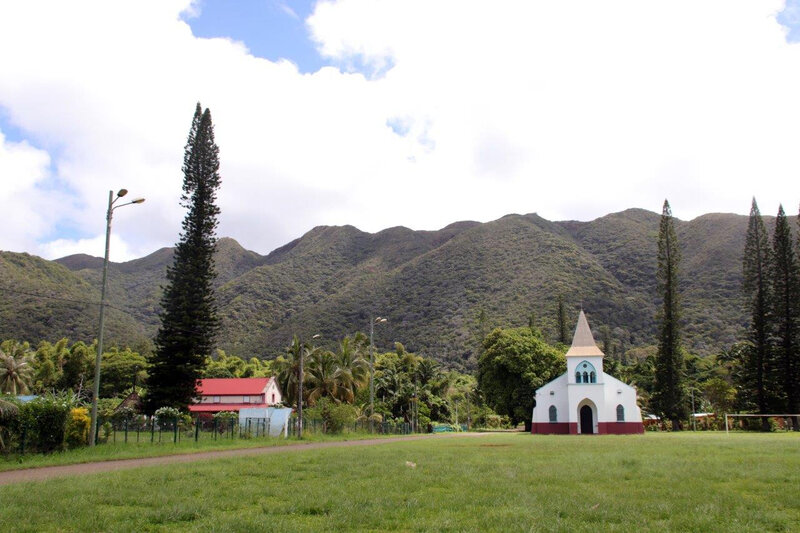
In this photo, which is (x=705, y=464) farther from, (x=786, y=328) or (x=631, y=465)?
(x=786, y=328)

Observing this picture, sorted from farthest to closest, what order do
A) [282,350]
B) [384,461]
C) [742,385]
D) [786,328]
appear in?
[282,350] < [742,385] < [786,328] < [384,461]

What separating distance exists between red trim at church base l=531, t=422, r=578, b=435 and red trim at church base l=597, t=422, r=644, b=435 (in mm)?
2107

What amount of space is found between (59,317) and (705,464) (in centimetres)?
8889

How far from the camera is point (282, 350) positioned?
96.8 metres

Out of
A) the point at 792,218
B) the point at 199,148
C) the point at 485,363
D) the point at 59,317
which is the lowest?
→ the point at 485,363

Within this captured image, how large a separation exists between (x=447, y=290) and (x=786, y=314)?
2610 inches

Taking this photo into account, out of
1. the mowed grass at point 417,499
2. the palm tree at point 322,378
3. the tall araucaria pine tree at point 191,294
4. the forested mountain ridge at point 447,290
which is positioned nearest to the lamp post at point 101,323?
the mowed grass at point 417,499

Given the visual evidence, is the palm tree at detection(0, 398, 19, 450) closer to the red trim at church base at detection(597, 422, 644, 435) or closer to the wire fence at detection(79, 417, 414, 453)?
the wire fence at detection(79, 417, 414, 453)

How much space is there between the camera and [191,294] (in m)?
39.5

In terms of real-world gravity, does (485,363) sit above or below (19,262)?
below

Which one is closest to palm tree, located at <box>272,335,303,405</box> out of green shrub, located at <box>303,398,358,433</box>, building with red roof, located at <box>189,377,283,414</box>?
building with red roof, located at <box>189,377,283,414</box>

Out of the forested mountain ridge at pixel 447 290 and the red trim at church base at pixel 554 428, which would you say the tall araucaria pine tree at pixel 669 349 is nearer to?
the red trim at church base at pixel 554 428

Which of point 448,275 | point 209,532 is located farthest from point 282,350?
point 209,532

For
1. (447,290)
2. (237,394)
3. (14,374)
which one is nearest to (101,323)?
(237,394)
